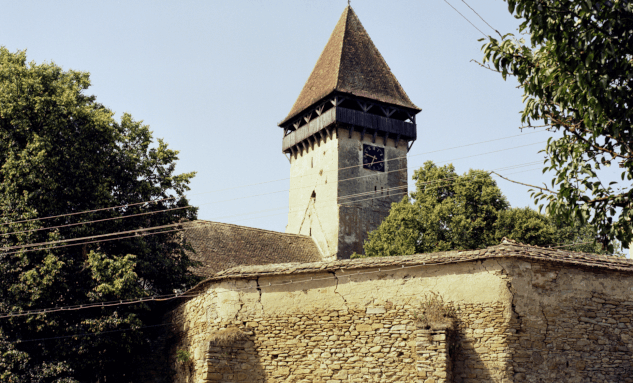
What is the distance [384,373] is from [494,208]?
1568 cm

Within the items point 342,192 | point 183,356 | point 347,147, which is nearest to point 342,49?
point 347,147

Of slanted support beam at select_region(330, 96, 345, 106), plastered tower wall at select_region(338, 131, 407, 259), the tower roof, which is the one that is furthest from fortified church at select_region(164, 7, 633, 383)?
the tower roof

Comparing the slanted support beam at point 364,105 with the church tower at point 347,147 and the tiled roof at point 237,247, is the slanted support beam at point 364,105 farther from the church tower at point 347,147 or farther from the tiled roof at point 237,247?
the tiled roof at point 237,247

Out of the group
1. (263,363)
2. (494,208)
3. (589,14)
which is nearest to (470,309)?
(263,363)

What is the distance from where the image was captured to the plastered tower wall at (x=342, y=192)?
36.8m

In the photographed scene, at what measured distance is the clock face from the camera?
3919 cm

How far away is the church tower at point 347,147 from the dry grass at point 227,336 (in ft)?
70.4

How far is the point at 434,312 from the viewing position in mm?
12969

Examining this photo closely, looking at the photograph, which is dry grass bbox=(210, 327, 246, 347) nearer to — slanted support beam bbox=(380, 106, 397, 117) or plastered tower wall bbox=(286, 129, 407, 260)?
plastered tower wall bbox=(286, 129, 407, 260)

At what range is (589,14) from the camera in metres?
7.73

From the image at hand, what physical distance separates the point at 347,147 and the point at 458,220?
44.0 ft

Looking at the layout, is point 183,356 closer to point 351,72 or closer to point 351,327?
point 351,327

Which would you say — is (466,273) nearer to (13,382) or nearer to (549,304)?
(549,304)

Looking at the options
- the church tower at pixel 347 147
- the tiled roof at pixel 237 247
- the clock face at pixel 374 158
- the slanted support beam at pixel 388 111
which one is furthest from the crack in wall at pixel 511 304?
the slanted support beam at pixel 388 111
